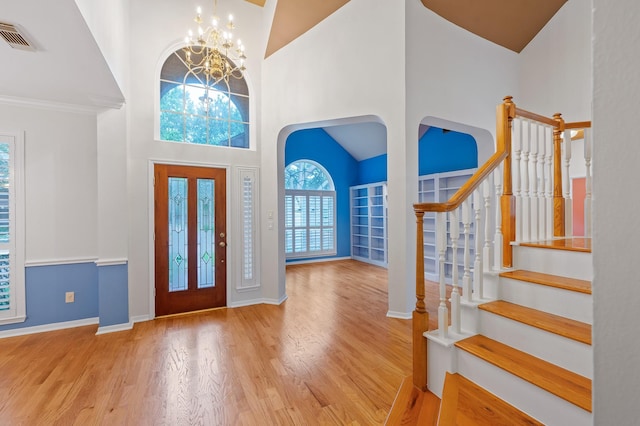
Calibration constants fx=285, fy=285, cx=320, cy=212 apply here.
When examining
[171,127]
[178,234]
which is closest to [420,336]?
[178,234]

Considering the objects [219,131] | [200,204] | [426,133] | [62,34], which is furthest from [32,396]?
[426,133]

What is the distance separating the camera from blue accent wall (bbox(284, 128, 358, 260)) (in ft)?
24.7

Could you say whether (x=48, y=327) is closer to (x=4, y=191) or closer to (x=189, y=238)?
(x=4, y=191)

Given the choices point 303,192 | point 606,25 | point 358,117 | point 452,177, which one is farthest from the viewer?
point 303,192

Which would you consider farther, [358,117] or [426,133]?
[426,133]

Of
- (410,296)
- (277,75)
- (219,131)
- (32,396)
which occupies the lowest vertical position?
(32,396)

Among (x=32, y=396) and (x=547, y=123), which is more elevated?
(x=547, y=123)

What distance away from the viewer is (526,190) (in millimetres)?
2260

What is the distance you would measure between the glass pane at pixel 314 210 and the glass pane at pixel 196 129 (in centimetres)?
400

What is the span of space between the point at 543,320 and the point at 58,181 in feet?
15.9

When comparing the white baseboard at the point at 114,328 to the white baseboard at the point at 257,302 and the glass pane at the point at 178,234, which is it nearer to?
the glass pane at the point at 178,234

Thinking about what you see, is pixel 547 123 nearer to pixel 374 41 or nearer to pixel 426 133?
pixel 374 41

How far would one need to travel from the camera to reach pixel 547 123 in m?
2.39

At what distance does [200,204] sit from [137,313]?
1557mm
